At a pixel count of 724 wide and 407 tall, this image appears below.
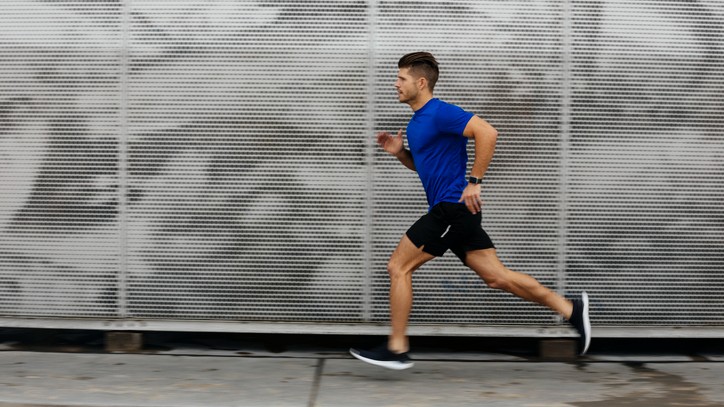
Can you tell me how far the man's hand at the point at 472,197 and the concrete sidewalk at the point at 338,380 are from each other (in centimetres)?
97

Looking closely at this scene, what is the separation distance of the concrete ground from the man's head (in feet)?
5.09

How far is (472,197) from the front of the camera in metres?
4.73

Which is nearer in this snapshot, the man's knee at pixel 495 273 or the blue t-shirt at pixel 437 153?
the blue t-shirt at pixel 437 153

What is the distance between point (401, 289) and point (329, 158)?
107 centimetres

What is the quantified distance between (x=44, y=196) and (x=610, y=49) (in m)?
3.45

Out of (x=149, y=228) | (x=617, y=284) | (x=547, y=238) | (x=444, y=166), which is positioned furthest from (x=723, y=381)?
(x=149, y=228)

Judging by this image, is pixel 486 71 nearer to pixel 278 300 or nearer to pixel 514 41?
pixel 514 41

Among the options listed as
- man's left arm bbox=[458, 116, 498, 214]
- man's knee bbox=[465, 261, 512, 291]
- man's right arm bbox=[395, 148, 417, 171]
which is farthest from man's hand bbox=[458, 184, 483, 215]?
man's right arm bbox=[395, 148, 417, 171]

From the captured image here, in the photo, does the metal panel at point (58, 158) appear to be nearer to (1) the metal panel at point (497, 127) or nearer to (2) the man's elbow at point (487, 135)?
(1) the metal panel at point (497, 127)

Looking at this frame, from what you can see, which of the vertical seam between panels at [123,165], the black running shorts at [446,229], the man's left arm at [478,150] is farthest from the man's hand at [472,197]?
the vertical seam between panels at [123,165]

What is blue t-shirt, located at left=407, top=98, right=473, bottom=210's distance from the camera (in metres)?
4.86

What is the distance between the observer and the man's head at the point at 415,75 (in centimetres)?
491

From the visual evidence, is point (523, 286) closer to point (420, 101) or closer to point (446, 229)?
point (446, 229)

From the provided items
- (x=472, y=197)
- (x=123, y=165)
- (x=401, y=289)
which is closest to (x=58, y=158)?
(x=123, y=165)
